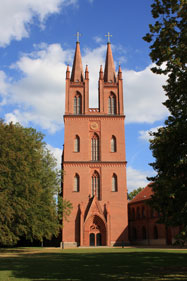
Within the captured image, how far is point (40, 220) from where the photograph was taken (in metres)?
35.9

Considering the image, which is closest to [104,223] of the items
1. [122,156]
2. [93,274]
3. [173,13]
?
[122,156]

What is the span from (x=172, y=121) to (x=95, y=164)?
107 feet

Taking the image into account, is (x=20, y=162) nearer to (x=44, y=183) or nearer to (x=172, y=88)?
(x=44, y=183)

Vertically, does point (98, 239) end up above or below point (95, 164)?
below

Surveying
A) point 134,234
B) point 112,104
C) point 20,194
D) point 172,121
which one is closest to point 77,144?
point 112,104

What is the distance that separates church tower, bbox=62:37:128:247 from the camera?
4466 cm

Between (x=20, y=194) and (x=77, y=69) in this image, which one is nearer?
(x=20, y=194)

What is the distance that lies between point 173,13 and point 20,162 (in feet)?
79.1

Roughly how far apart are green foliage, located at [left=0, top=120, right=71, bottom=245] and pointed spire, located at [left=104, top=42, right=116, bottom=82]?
2083cm

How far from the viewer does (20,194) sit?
33500 mm

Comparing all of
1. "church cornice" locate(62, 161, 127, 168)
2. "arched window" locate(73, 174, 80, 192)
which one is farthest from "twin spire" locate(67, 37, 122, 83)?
"arched window" locate(73, 174, 80, 192)

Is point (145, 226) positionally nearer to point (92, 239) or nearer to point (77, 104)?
point (92, 239)

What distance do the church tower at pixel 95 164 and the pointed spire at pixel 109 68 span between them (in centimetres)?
17

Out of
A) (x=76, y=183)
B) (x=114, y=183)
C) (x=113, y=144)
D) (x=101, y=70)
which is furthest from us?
(x=101, y=70)
